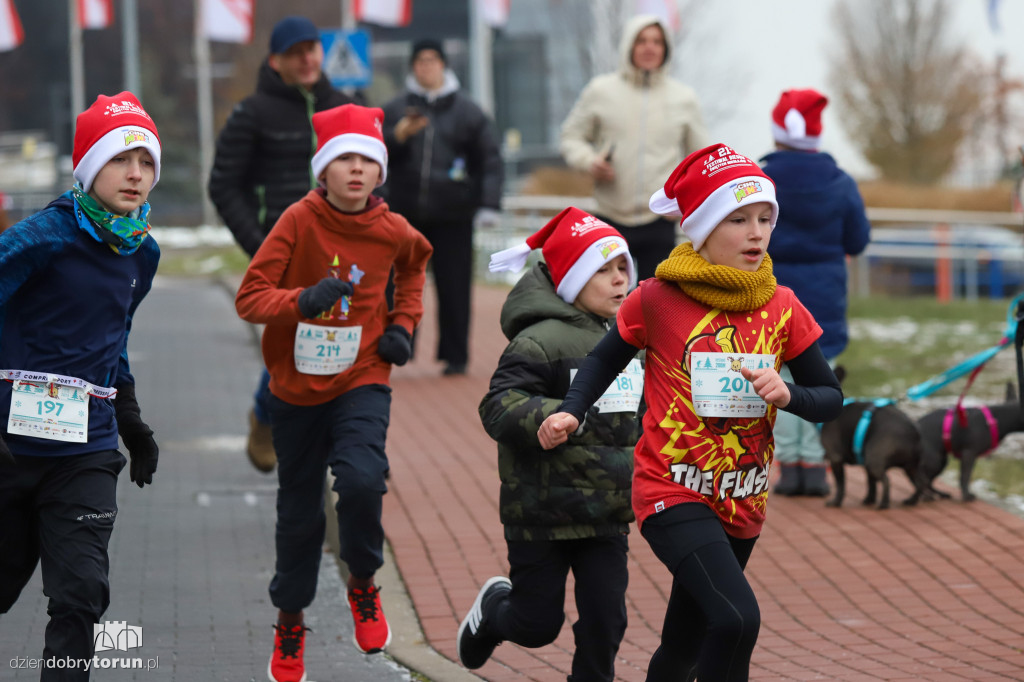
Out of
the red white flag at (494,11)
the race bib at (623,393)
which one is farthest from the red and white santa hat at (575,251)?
the red white flag at (494,11)

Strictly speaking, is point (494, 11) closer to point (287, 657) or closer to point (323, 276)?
point (323, 276)

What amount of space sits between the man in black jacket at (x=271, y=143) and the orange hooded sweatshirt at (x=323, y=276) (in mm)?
2003

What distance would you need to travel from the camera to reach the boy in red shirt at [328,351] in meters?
5.10

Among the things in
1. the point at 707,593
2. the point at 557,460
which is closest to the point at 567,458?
the point at 557,460

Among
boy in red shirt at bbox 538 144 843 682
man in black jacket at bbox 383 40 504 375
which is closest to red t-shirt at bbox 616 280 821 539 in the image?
boy in red shirt at bbox 538 144 843 682

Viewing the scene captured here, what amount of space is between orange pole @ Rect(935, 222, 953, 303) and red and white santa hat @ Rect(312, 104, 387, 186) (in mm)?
17557

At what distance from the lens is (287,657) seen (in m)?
5.09

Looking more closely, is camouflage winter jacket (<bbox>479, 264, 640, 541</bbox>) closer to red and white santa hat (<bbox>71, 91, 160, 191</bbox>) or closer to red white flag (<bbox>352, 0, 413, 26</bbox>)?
red and white santa hat (<bbox>71, 91, 160, 191</bbox>)

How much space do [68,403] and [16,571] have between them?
0.54 metres

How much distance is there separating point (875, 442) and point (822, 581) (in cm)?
112

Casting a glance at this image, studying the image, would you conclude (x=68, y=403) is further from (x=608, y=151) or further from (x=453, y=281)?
(x=453, y=281)

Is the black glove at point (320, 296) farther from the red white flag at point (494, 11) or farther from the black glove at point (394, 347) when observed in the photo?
the red white flag at point (494, 11)

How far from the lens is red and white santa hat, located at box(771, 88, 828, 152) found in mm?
7488

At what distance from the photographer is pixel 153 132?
4551mm
